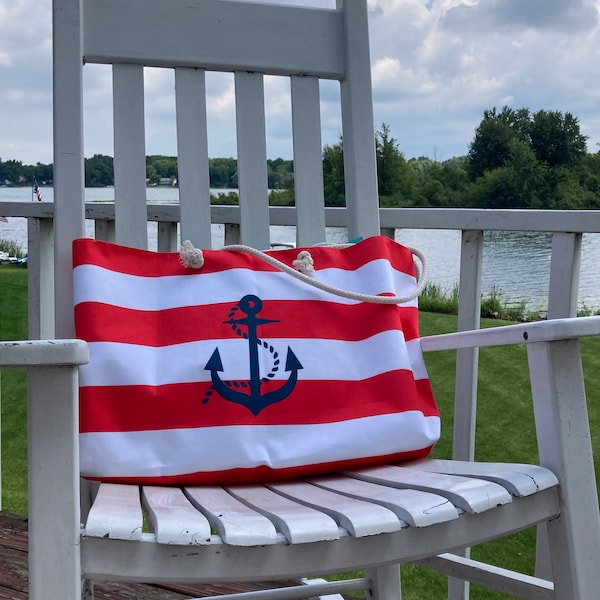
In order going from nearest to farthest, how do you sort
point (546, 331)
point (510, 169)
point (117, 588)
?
point (546, 331) < point (117, 588) < point (510, 169)

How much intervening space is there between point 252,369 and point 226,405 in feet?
0.21

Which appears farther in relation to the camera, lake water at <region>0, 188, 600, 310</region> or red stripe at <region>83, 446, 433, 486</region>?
lake water at <region>0, 188, 600, 310</region>

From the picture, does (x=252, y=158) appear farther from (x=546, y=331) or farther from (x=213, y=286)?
(x=546, y=331)

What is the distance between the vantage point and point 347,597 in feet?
5.17

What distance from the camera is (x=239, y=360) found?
98 cm

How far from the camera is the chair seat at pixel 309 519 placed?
0.64m

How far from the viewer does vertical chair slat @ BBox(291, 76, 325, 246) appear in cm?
Result: 126

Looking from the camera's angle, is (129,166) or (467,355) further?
(467,355)

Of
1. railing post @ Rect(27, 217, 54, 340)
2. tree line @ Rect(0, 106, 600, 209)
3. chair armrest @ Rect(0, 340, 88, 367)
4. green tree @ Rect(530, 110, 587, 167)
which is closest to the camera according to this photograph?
chair armrest @ Rect(0, 340, 88, 367)

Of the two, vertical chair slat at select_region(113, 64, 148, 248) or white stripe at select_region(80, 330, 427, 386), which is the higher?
vertical chair slat at select_region(113, 64, 148, 248)

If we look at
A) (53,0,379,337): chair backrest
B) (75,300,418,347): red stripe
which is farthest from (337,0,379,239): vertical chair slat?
(75,300,418,347): red stripe

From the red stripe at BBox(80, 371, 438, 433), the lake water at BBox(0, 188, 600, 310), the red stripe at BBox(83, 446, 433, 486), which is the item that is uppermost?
the lake water at BBox(0, 188, 600, 310)

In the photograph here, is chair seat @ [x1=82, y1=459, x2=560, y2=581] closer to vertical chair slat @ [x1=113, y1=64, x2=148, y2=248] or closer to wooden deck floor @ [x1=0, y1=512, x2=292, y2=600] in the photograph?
vertical chair slat @ [x1=113, y1=64, x2=148, y2=248]

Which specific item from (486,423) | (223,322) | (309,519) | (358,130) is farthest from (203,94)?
(486,423)
